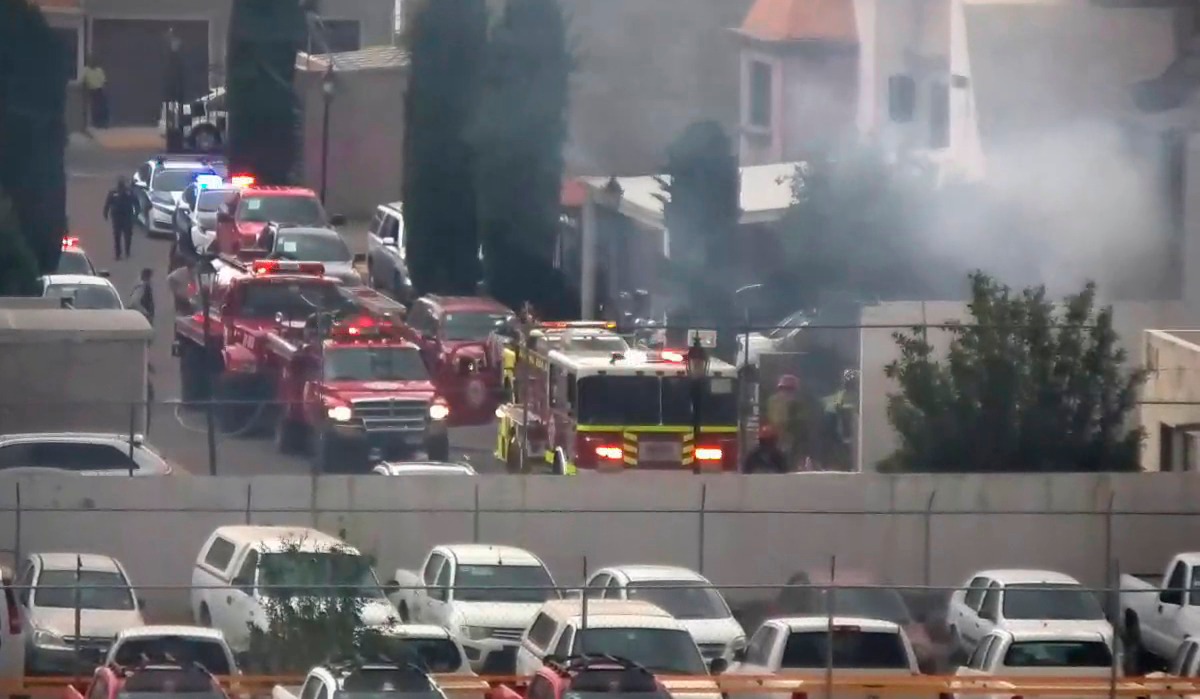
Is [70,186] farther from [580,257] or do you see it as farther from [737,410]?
[737,410]

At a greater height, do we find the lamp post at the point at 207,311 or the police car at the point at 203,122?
the police car at the point at 203,122

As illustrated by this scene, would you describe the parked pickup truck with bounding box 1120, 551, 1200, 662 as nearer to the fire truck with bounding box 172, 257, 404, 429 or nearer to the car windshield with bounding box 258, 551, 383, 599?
the car windshield with bounding box 258, 551, 383, 599

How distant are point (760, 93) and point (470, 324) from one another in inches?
602

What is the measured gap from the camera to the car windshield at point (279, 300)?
2494cm

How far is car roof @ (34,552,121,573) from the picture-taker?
16.0 meters

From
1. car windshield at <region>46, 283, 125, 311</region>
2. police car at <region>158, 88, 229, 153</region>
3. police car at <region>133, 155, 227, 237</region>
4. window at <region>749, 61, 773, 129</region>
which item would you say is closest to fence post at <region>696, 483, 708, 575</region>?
car windshield at <region>46, 283, 125, 311</region>

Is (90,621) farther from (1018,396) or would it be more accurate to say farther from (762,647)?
(1018,396)

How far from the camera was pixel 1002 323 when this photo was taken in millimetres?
20578

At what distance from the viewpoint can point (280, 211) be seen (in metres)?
32.3

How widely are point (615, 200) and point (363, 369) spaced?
907 cm

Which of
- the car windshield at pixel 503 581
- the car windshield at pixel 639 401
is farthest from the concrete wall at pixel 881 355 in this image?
the car windshield at pixel 503 581

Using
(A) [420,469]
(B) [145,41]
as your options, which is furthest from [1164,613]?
(B) [145,41]

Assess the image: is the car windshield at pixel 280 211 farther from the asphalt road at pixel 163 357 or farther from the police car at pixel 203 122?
the police car at pixel 203 122

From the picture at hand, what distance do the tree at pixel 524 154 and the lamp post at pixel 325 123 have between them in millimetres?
4477
